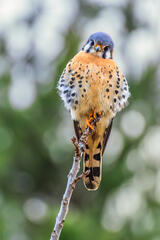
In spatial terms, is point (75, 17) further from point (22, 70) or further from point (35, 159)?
point (35, 159)

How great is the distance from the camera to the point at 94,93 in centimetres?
418

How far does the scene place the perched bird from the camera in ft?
13.8

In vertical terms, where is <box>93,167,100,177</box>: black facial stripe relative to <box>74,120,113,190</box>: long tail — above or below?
below

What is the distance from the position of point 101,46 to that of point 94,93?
53 cm

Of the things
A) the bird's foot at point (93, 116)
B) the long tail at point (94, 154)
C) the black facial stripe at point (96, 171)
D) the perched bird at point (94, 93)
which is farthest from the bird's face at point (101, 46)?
the black facial stripe at point (96, 171)

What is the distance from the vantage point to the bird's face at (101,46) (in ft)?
14.6

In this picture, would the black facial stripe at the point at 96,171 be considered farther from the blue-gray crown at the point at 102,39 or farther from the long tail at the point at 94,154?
the blue-gray crown at the point at 102,39

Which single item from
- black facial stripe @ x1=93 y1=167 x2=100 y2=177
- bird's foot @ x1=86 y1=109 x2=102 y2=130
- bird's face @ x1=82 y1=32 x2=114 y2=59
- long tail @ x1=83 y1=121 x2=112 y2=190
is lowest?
black facial stripe @ x1=93 y1=167 x2=100 y2=177

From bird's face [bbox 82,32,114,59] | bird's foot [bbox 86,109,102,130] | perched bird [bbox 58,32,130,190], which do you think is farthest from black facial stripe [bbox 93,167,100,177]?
bird's face [bbox 82,32,114,59]

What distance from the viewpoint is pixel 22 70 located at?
921cm

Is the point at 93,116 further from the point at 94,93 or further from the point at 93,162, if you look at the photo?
the point at 93,162

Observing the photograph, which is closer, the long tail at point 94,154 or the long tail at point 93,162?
the long tail at point 93,162

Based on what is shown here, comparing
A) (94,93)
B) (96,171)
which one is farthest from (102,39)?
(96,171)

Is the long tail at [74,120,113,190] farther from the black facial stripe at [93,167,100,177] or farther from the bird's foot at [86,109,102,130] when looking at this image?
the bird's foot at [86,109,102,130]
